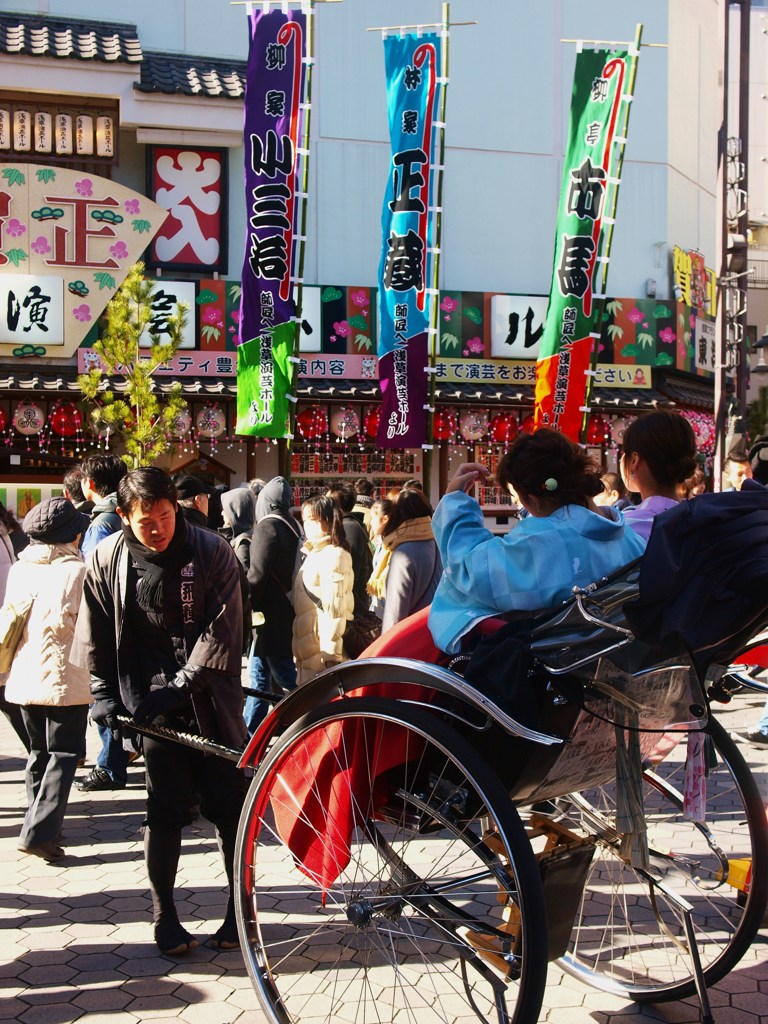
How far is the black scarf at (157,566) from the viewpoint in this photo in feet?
13.1

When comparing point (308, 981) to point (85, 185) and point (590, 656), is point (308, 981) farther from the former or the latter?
point (85, 185)

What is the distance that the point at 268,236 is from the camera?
13.0 metres

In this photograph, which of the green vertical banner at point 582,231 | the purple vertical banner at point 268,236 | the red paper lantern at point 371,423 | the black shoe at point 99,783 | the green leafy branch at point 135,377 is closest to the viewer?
the black shoe at point 99,783

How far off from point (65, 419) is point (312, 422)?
12.4ft

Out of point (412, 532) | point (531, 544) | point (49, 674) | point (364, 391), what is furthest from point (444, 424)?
point (531, 544)

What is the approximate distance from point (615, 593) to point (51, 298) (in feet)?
47.9

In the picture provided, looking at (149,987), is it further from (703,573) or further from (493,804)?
(703,573)

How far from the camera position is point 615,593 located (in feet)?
9.10

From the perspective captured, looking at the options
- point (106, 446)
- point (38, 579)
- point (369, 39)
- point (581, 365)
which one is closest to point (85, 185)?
point (106, 446)

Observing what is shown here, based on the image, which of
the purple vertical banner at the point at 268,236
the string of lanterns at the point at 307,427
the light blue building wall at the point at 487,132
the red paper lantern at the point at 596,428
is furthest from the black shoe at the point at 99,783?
the red paper lantern at the point at 596,428

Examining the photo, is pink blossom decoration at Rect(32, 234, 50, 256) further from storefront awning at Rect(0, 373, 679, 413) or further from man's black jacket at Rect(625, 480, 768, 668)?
man's black jacket at Rect(625, 480, 768, 668)

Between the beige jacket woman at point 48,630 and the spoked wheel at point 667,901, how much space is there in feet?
8.32

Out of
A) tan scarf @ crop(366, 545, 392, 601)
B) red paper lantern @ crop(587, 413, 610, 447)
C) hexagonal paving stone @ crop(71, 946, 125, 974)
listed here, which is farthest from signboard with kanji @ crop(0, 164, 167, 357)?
hexagonal paving stone @ crop(71, 946, 125, 974)

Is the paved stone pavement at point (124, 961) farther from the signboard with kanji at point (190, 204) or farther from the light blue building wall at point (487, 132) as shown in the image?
the light blue building wall at point (487, 132)
